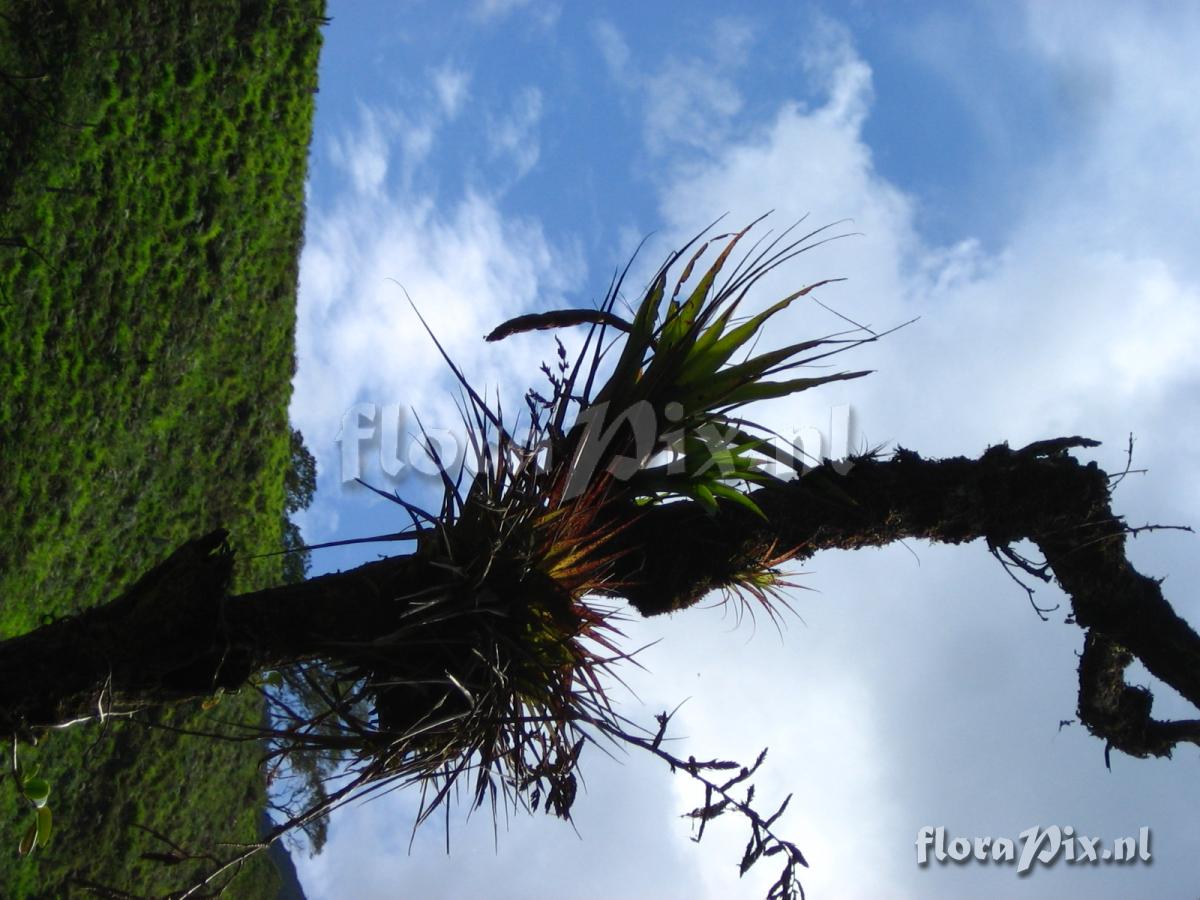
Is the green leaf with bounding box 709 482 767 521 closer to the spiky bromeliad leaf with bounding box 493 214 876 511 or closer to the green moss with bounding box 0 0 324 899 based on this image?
the spiky bromeliad leaf with bounding box 493 214 876 511

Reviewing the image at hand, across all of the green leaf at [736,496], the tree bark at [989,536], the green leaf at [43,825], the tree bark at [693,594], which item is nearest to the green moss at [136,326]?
the green leaf at [43,825]

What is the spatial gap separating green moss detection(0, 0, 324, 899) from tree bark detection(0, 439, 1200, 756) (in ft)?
6.68

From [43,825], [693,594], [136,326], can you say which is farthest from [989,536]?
[136,326]

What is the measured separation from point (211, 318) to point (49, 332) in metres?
0.86

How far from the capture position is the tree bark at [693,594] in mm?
1686

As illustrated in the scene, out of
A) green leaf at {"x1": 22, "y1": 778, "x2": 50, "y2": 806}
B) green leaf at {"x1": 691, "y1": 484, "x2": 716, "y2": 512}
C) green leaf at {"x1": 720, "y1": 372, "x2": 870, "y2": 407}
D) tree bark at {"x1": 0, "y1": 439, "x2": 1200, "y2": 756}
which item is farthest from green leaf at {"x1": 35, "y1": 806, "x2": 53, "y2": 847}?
green leaf at {"x1": 720, "y1": 372, "x2": 870, "y2": 407}

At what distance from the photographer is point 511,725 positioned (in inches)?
78.7

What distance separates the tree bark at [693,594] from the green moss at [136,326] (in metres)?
2.04

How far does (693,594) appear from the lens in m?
2.18

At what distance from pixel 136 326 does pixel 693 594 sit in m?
3.46

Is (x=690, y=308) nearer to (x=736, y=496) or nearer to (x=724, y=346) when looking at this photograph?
(x=724, y=346)

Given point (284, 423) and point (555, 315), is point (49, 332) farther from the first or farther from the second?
point (555, 315)

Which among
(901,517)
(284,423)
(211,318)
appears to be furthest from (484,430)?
(284,423)

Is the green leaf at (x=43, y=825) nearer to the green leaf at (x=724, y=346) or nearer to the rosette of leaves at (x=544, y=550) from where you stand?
the rosette of leaves at (x=544, y=550)
